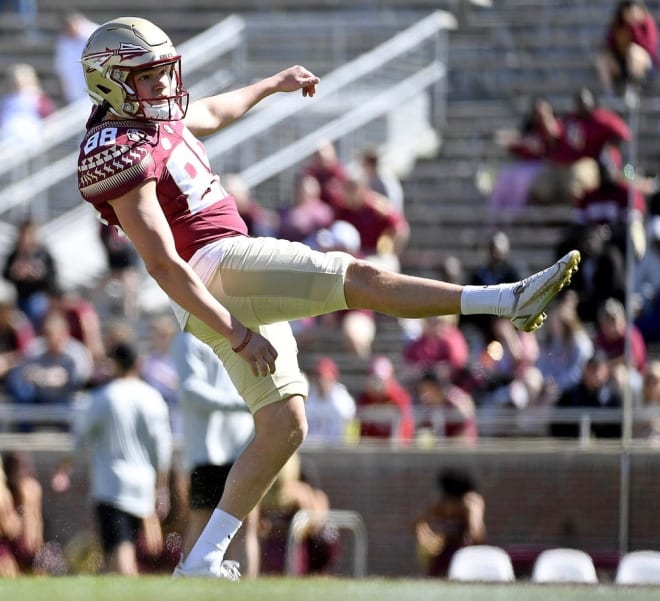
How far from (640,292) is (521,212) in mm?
2492

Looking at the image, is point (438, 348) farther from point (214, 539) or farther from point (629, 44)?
point (214, 539)

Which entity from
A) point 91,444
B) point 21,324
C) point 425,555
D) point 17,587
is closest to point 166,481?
point 91,444

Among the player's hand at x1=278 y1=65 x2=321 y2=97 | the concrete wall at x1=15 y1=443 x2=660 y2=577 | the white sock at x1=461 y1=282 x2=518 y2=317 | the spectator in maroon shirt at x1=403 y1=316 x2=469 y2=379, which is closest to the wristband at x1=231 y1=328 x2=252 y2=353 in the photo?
the white sock at x1=461 y1=282 x2=518 y2=317

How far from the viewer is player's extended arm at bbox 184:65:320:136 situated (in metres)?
8.46

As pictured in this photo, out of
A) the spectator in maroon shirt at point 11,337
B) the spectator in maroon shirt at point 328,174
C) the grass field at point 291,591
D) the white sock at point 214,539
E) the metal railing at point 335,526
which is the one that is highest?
the spectator in maroon shirt at point 328,174

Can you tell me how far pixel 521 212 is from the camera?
→ 16375 millimetres

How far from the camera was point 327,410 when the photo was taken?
14.0m

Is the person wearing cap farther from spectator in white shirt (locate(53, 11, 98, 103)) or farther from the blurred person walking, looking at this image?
spectator in white shirt (locate(53, 11, 98, 103))

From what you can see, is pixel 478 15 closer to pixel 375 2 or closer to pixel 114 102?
pixel 375 2

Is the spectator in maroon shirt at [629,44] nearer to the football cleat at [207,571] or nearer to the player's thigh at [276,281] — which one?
the player's thigh at [276,281]

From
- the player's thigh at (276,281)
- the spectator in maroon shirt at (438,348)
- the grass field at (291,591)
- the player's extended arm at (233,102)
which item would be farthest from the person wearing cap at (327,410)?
the grass field at (291,591)

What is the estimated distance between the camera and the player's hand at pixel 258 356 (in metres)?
7.56

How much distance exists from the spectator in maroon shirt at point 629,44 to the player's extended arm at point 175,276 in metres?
9.16

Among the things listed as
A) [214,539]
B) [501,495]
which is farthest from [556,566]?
[214,539]
